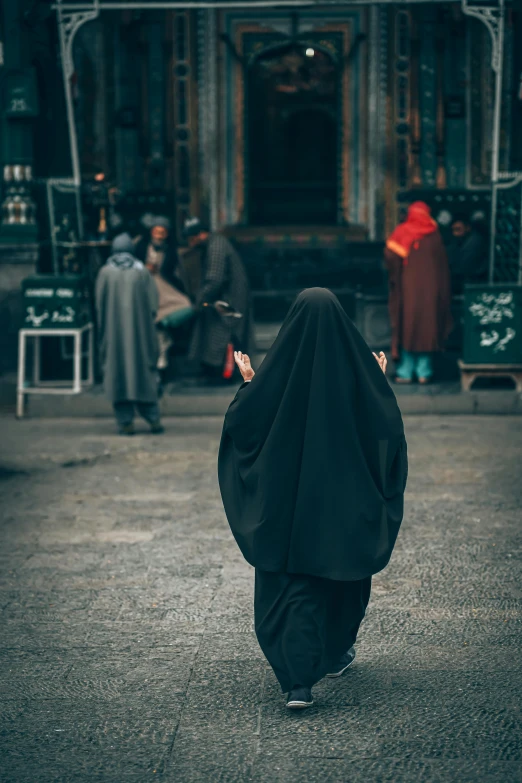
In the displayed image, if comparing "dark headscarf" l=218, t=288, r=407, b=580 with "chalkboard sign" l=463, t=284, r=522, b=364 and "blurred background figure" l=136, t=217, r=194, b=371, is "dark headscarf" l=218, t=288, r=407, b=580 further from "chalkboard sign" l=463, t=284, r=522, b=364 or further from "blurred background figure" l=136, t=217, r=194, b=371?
"blurred background figure" l=136, t=217, r=194, b=371

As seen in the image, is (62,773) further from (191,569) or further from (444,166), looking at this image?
(444,166)

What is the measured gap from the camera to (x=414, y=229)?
12.3 meters

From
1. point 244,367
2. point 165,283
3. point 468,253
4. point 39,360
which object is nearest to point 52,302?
point 39,360

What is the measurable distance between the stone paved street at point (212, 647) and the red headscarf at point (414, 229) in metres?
3.58

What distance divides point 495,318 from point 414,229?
131cm

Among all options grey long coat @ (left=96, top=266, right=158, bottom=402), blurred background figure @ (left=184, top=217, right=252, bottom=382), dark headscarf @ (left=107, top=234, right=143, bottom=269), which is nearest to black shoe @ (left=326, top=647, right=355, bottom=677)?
grey long coat @ (left=96, top=266, right=158, bottom=402)

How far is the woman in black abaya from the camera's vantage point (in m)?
4.76

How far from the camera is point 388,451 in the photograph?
4836 millimetres

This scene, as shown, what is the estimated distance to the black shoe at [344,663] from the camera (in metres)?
5.24

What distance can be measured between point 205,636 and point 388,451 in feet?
4.87

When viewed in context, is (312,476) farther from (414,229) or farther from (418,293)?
(414,229)

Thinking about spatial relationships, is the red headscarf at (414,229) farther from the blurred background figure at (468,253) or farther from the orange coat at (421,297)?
the blurred background figure at (468,253)

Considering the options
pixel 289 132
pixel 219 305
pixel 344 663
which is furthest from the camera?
pixel 289 132

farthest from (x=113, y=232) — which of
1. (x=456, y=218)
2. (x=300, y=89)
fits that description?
(x=456, y=218)
